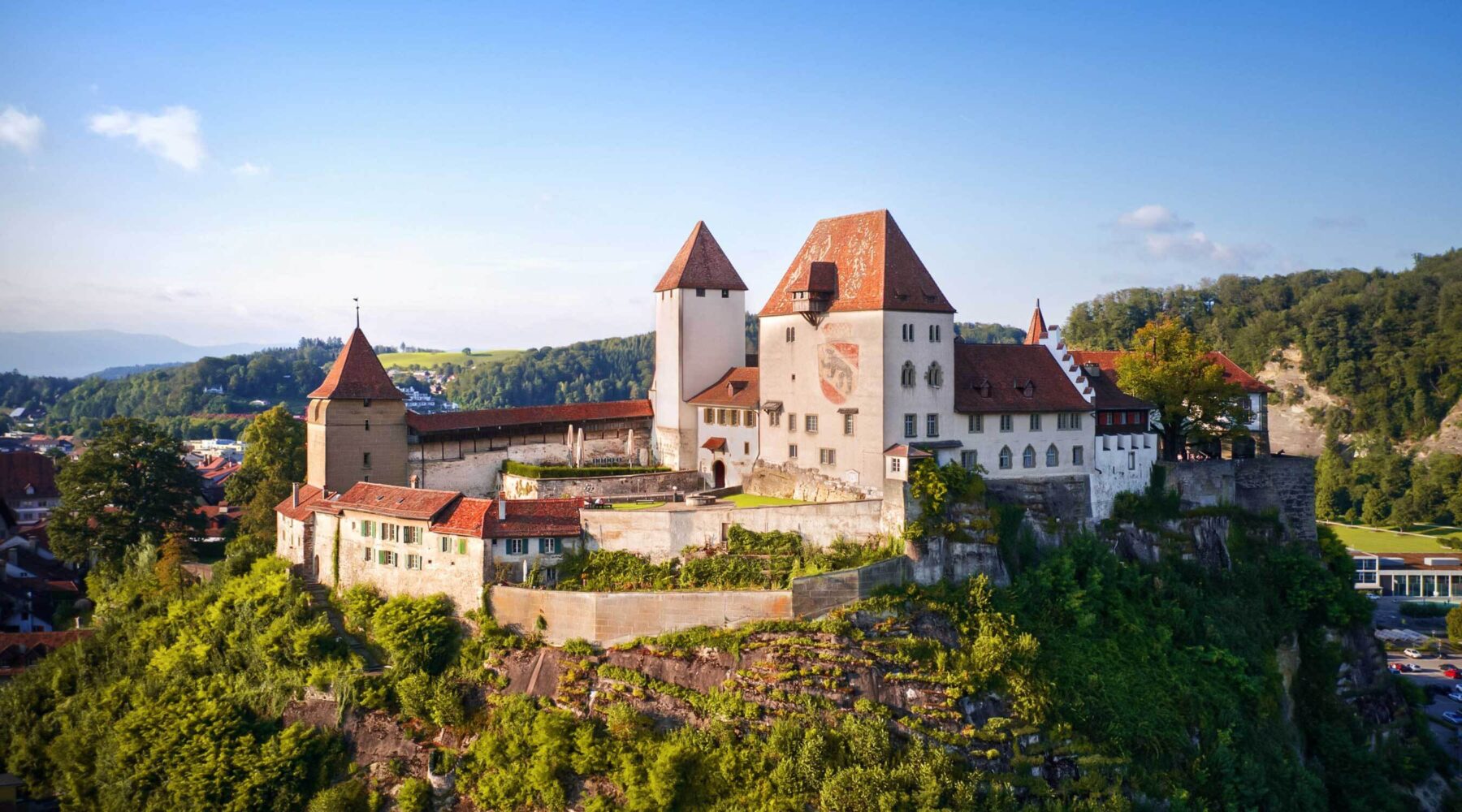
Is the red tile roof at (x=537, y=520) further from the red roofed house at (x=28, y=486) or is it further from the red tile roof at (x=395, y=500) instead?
the red roofed house at (x=28, y=486)

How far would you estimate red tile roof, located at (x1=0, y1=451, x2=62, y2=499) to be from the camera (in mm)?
85438

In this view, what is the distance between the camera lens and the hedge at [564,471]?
165ft

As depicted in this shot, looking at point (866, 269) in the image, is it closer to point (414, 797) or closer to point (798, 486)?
point (798, 486)

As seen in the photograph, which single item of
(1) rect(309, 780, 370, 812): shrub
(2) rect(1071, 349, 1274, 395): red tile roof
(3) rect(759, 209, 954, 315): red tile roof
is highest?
(3) rect(759, 209, 954, 315): red tile roof

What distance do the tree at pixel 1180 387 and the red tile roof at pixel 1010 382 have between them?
764 centimetres

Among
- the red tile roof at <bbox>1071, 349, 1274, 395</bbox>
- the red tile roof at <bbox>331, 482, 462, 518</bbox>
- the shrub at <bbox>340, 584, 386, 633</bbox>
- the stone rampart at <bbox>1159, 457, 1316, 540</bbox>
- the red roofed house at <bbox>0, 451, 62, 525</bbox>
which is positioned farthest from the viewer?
the red roofed house at <bbox>0, 451, 62, 525</bbox>

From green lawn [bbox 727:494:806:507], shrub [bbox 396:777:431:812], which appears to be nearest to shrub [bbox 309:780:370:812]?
shrub [bbox 396:777:431:812]

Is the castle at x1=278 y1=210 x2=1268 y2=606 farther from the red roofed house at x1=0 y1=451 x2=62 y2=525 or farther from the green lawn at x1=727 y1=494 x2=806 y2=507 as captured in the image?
the red roofed house at x1=0 y1=451 x2=62 y2=525

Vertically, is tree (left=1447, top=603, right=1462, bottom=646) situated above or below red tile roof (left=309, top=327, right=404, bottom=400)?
below

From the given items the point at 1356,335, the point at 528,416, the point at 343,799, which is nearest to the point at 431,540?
the point at 343,799

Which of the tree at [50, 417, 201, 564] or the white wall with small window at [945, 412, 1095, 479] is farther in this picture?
the tree at [50, 417, 201, 564]

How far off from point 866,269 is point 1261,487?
2454 centimetres

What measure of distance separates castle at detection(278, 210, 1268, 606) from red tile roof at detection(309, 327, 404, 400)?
0.10 meters

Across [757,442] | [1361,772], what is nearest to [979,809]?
[757,442]
